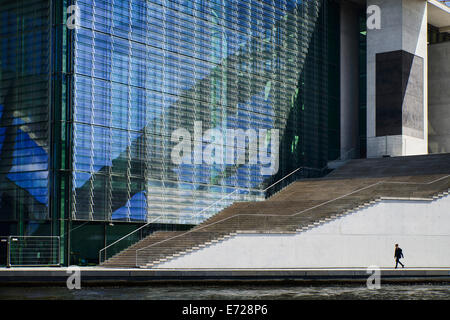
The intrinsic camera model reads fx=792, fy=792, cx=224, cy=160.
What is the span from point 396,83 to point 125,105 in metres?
19.3

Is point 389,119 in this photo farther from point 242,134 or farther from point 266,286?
point 266,286

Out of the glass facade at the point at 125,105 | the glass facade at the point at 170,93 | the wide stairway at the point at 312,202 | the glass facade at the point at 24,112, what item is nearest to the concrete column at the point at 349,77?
the wide stairway at the point at 312,202

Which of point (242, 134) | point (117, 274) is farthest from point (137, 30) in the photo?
point (117, 274)

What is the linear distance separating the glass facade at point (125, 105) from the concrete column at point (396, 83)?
7.45 metres

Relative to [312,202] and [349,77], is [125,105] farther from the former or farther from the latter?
[349,77]

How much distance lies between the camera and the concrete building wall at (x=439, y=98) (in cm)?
5359

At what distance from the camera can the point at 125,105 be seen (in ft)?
119

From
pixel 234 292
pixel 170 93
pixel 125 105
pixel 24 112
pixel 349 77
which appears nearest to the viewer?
pixel 234 292

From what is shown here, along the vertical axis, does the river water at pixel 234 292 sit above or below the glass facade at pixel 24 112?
below

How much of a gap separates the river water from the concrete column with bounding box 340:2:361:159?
22.9m

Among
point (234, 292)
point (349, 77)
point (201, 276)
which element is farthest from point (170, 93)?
point (349, 77)

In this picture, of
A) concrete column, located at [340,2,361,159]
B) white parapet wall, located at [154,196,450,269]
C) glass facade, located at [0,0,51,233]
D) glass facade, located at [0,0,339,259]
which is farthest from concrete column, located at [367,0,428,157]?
glass facade, located at [0,0,51,233]

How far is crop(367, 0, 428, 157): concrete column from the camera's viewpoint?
1896 inches

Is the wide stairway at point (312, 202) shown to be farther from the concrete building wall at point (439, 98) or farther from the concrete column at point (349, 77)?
the concrete building wall at point (439, 98)
